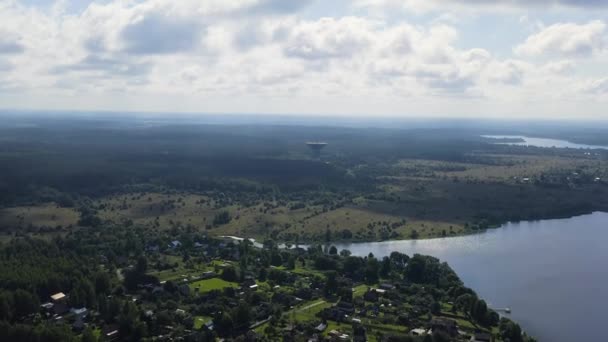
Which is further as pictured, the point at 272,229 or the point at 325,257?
the point at 272,229

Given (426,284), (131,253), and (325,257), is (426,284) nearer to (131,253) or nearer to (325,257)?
(325,257)

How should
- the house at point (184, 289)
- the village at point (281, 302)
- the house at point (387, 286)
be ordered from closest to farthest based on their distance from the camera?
the village at point (281, 302) → the house at point (184, 289) → the house at point (387, 286)

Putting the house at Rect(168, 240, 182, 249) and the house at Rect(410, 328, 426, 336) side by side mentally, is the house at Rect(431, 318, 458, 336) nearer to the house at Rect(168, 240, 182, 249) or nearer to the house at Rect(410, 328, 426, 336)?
the house at Rect(410, 328, 426, 336)

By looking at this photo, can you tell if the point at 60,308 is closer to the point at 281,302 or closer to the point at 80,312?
the point at 80,312

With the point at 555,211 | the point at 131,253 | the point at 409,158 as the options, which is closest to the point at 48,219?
the point at 131,253

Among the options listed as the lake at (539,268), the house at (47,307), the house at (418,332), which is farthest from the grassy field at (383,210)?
the house at (418,332)

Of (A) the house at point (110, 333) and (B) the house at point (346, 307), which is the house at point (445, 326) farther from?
(A) the house at point (110, 333)

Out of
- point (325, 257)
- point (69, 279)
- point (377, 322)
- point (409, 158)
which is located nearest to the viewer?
point (377, 322)

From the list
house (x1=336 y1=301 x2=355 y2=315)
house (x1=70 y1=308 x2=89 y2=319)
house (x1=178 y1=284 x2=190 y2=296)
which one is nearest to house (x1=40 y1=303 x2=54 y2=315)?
house (x1=70 y1=308 x2=89 y2=319)
